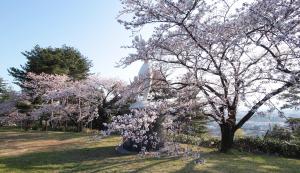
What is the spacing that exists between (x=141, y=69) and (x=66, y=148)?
4.97 metres

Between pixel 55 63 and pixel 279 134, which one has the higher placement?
pixel 55 63

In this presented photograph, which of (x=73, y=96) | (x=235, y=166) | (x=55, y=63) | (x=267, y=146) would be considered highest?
(x=55, y=63)

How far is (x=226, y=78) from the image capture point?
31.7 ft

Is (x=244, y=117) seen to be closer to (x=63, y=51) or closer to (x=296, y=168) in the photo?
(x=296, y=168)

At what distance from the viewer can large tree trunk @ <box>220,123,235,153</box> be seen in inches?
516

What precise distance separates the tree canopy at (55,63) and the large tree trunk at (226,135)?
20305 mm

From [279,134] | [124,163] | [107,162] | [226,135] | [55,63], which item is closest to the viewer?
[124,163]

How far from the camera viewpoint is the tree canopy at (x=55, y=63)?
3164 centimetres

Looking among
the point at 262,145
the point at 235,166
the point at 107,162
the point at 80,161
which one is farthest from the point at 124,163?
the point at 262,145

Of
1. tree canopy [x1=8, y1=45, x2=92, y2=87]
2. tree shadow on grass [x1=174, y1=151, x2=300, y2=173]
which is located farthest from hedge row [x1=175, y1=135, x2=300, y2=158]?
tree canopy [x1=8, y1=45, x2=92, y2=87]

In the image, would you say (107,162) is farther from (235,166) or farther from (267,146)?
(267,146)

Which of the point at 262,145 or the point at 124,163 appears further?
the point at 262,145

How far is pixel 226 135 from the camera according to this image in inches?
525

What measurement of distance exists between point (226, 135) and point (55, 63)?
73.6ft
